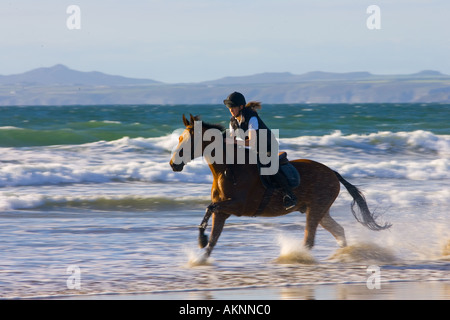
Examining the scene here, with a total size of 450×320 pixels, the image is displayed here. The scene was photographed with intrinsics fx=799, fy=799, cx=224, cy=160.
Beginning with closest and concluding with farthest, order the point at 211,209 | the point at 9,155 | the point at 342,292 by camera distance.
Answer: the point at 342,292, the point at 211,209, the point at 9,155

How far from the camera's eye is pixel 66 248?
10.5m

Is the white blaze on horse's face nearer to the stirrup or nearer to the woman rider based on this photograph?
the woman rider

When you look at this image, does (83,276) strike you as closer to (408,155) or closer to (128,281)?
(128,281)

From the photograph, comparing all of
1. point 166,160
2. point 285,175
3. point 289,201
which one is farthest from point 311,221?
point 166,160

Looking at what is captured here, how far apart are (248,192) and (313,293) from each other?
6.23ft

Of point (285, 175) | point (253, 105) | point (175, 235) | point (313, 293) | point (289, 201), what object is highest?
point (253, 105)

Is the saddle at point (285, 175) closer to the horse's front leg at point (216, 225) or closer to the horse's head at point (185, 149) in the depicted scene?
the horse's front leg at point (216, 225)

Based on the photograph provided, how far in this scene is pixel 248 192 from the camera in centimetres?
924

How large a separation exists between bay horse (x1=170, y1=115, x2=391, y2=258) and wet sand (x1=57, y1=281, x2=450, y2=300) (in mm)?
1419

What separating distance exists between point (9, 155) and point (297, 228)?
49.1ft

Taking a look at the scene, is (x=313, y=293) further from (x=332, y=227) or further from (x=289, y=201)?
(x=332, y=227)

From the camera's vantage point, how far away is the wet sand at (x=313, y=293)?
746cm

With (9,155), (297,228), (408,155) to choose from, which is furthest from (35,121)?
(297,228)
